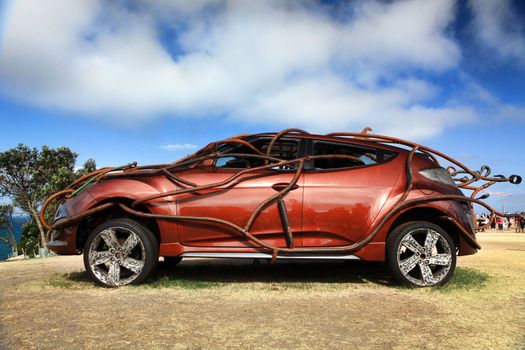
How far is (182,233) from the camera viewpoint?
4.50 metres

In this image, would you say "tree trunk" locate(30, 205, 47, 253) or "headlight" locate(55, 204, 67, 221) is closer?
"headlight" locate(55, 204, 67, 221)

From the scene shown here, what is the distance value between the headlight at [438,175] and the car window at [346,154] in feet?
1.35

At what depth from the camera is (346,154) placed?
189 inches

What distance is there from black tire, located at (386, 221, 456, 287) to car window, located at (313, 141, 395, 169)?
82 centimetres

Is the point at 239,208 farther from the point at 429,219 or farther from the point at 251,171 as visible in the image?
the point at 429,219

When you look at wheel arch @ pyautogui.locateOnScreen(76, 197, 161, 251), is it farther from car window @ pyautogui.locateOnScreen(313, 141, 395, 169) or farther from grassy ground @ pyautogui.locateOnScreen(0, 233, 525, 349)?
car window @ pyautogui.locateOnScreen(313, 141, 395, 169)

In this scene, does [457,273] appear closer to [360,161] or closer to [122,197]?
[360,161]

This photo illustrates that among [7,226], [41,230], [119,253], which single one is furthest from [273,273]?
[7,226]

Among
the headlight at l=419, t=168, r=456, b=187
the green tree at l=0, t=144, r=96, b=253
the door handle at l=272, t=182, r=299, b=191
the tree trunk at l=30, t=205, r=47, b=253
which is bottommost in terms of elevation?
the tree trunk at l=30, t=205, r=47, b=253

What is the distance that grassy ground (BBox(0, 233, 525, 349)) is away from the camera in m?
2.80

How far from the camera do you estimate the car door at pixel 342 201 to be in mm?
4410

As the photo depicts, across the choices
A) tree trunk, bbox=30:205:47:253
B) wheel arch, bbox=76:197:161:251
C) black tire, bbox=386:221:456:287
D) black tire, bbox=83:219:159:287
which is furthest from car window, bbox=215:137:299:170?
tree trunk, bbox=30:205:47:253

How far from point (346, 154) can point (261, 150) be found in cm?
98

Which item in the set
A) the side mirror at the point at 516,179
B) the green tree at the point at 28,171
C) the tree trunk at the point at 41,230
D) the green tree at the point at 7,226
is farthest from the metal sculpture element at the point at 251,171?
the green tree at the point at 7,226
